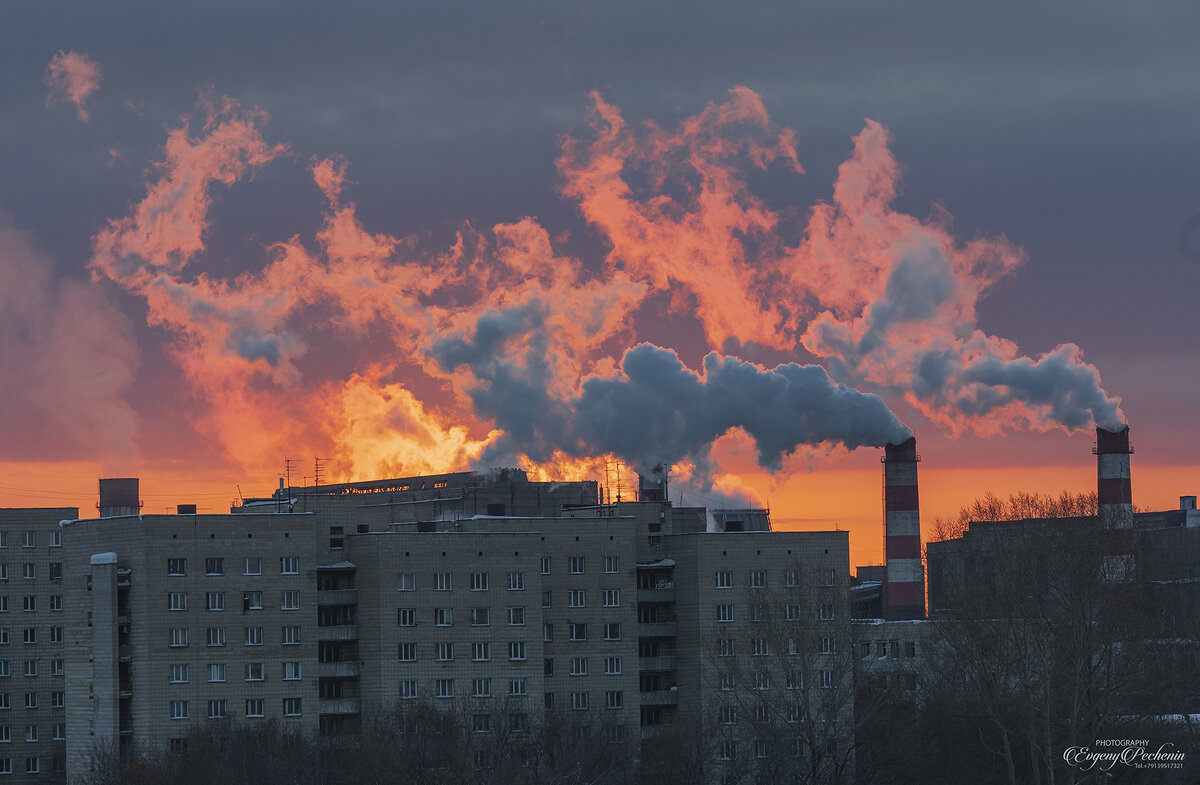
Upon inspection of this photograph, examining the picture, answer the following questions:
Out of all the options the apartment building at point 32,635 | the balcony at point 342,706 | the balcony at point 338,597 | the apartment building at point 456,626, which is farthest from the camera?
the apartment building at point 32,635

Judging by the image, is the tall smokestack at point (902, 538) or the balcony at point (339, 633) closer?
the balcony at point (339, 633)

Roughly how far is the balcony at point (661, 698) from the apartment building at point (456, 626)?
81mm

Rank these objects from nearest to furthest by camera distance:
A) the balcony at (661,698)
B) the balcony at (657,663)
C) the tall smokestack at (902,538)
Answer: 1. the balcony at (661,698)
2. the balcony at (657,663)
3. the tall smokestack at (902,538)

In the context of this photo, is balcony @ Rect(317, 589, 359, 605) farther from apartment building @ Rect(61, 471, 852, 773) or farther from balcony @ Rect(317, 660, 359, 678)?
balcony @ Rect(317, 660, 359, 678)

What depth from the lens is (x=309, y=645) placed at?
290 feet

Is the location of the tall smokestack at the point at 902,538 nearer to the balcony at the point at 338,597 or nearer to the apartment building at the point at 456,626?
the apartment building at the point at 456,626

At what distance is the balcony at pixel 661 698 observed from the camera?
94.7 meters

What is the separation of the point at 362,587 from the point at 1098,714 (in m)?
34.6

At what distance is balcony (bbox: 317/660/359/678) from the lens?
291ft

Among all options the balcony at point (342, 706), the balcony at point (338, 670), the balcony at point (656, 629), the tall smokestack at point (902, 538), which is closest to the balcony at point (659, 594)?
the balcony at point (656, 629)

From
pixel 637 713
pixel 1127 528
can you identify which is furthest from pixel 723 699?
pixel 1127 528

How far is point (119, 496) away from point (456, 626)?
5987cm

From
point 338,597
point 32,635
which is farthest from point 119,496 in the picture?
point 338,597

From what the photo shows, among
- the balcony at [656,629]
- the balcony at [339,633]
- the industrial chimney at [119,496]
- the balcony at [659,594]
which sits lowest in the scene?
the balcony at [656,629]
